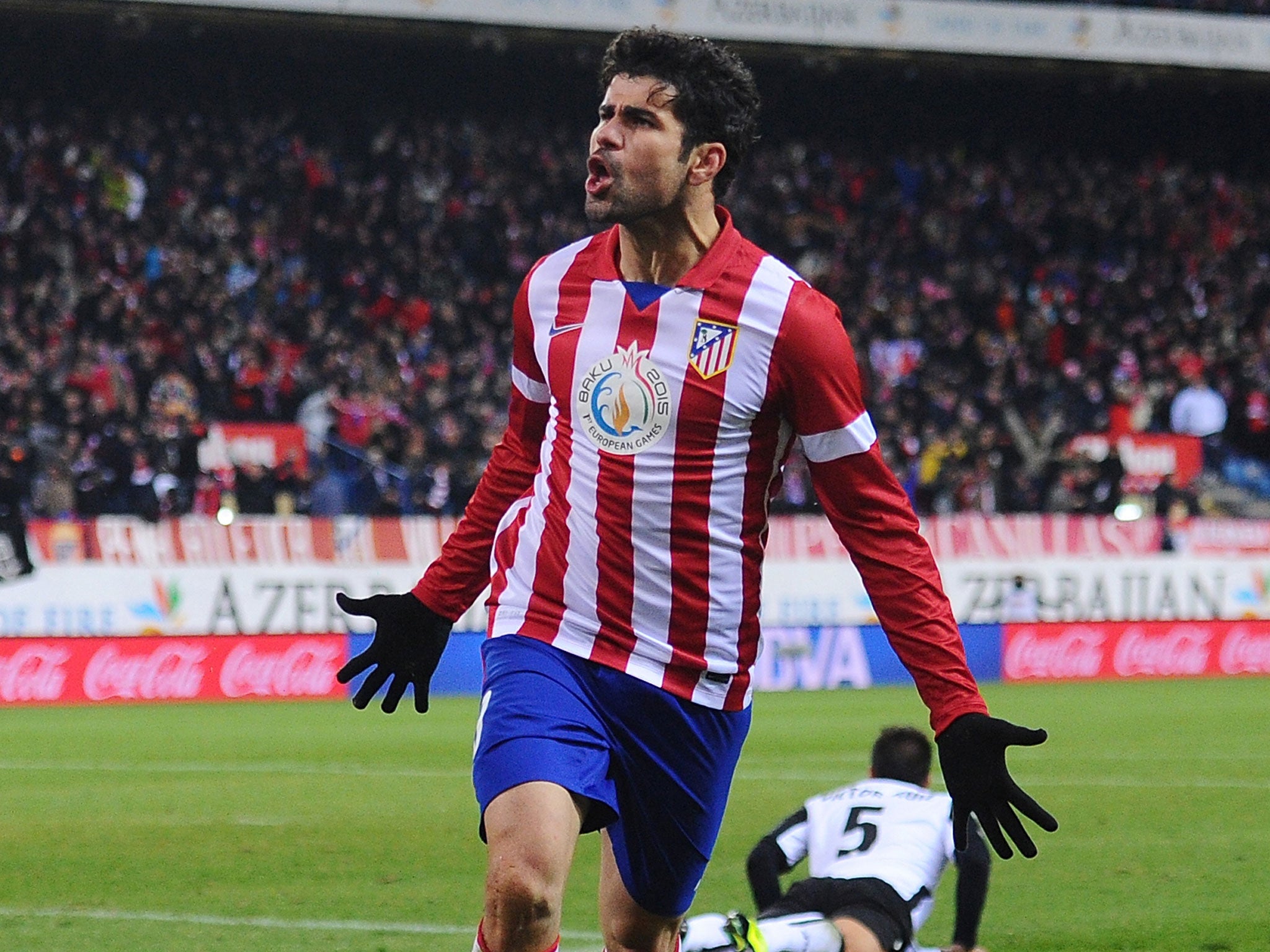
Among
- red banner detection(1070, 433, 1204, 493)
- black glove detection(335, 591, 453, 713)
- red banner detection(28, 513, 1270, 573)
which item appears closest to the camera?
black glove detection(335, 591, 453, 713)

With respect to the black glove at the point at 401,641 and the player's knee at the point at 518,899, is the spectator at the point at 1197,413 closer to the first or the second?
the black glove at the point at 401,641

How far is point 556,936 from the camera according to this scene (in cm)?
366

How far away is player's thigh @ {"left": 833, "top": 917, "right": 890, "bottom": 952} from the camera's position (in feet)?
16.9

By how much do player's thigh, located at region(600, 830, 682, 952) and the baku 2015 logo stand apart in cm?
84

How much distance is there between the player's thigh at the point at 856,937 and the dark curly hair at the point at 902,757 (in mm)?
767

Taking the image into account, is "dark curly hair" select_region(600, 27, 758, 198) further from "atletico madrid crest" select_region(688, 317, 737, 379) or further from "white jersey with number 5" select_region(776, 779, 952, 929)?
"white jersey with number 5" select_region(776, 779, 952, 929)

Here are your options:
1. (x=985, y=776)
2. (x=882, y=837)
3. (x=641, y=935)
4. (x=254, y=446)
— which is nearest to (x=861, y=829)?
(x=882, y=837)

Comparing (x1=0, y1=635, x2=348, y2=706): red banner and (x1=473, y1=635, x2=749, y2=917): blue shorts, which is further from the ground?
(x1=473, y1=635, x2=749, y2=917): blue shorts

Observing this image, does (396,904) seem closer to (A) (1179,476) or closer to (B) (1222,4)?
(A) (1179,476)

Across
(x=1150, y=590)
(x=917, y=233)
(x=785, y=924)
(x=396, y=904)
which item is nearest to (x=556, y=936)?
(x=785, y=924)

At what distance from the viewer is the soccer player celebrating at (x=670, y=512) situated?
3.87 metres

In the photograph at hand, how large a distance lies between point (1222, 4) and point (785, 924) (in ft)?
89.4

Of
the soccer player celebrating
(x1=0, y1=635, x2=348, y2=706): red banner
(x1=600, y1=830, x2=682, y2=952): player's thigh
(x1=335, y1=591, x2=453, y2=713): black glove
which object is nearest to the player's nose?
the soccer player celebrating

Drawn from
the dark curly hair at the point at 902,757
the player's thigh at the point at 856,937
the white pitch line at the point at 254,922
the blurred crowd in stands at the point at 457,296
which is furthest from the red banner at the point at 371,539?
the player's thigh at the point at 856,937
